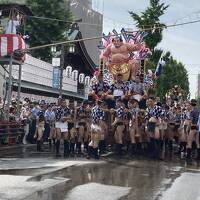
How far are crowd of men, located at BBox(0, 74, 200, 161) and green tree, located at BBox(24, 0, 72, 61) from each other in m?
23.6

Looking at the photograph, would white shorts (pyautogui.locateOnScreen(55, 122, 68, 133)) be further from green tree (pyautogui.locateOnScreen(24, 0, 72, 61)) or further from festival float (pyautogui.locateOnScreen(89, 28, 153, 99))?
green tree (pyautogui.locateOnScreen(24, 0, 72, 61))

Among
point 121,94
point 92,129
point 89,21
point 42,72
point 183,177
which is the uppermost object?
point 89,21

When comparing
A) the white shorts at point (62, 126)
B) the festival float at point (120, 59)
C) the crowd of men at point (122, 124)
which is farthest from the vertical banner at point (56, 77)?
the white shorts at point (62, 126)

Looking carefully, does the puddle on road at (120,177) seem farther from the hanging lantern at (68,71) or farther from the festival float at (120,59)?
the hanging lantern at (68,71)

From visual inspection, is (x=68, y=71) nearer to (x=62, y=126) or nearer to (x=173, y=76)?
(x=62, y=126)

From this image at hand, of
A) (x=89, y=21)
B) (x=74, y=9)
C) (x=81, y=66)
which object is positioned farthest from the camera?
(x=89, y=21)

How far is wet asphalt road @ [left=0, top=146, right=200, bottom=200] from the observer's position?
9461mm

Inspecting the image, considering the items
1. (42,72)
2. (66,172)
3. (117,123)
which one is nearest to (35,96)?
(42,72)

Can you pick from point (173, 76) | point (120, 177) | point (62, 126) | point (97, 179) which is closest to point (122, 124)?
point (62, 126)

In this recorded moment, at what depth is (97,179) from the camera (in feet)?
37.1

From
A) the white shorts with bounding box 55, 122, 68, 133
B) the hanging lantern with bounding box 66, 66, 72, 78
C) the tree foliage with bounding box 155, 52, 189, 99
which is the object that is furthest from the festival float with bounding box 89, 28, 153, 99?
the tree foliage with bounding box 155, 52, 189, 99

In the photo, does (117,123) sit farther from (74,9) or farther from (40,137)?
(74,9)

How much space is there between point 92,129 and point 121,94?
246 cm

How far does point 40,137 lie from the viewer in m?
19.2
